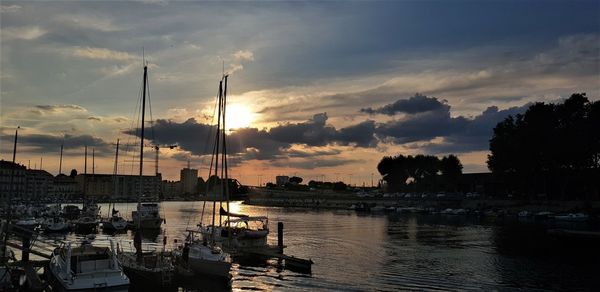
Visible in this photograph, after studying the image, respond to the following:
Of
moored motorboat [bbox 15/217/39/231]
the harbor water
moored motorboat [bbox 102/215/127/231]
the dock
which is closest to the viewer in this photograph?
the harbor water

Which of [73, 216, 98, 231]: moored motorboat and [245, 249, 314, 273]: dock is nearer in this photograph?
[245, 249, 314, 273]: dock

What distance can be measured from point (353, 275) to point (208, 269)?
40.4ft

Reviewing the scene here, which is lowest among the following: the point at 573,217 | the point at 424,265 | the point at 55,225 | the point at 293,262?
the point at 424,265

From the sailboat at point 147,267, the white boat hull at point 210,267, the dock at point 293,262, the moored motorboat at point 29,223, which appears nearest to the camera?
the sailboat at point 147,267

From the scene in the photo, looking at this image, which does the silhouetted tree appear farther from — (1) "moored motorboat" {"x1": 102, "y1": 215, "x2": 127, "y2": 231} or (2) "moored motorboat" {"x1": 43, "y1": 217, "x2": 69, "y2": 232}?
(2) "moored motorboat" {"x1": 43, "y1": 217, "x2": 69, "y2": 232}

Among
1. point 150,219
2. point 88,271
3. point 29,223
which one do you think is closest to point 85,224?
point 150,219

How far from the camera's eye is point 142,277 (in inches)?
1419

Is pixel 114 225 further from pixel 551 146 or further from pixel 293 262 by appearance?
pixel 551 146

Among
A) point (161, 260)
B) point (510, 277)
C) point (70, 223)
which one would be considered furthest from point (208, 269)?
point (70, 223)

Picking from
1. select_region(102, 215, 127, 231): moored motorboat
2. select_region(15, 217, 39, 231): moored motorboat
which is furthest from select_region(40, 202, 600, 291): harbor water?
select_region(15, 217, 39, 231): moored motorboat

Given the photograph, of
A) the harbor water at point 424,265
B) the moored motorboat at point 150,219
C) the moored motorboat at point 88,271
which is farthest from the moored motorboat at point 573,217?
the moored motorboat at point 88,271

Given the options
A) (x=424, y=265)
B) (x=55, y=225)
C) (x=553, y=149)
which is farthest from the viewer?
(x=553, y=149)

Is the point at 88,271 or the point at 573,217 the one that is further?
the point at 573,217

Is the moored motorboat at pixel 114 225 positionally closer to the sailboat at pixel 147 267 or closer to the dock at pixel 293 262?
the dock at pixel 293 262
